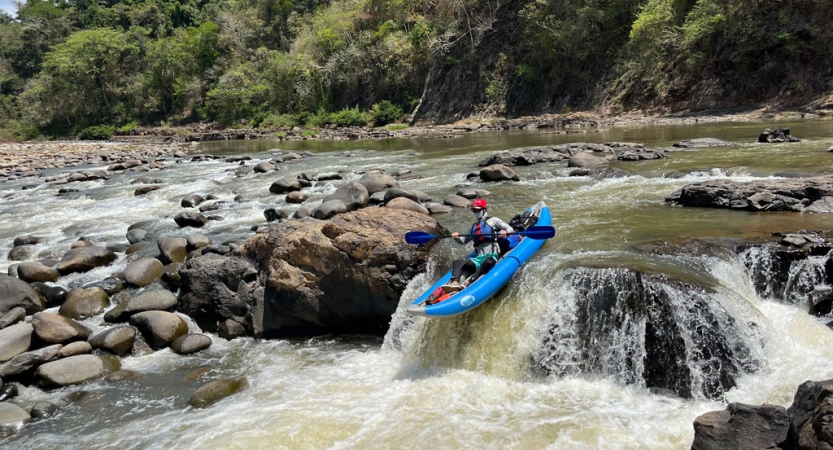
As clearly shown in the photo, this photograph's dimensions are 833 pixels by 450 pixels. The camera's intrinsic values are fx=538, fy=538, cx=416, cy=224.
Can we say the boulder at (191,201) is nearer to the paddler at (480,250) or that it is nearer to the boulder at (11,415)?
the boulder at (11,415)

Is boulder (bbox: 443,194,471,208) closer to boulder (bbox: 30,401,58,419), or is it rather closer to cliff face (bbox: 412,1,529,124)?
boulder (bbox: 30,401,58,419)

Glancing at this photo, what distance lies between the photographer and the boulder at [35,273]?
30.4 ft

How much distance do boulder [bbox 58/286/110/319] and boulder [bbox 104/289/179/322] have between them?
356 mm

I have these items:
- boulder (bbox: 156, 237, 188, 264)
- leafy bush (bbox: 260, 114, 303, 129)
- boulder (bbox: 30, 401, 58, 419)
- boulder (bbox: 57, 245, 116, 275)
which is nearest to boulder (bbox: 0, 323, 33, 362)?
→ boulder (bbox: 30, 401, 58, 419)

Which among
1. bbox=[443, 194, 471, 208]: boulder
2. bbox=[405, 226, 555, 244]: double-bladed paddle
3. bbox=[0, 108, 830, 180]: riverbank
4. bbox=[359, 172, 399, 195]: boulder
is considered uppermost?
bbox=[0, 108, 830, 180]: riverbank

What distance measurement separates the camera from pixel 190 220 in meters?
12.2

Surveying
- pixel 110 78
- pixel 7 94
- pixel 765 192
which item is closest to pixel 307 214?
pixel 765 192

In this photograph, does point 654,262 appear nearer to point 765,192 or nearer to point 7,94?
point 765,192

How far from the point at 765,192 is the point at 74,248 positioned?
12581mm

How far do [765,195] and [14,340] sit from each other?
37.1 ft

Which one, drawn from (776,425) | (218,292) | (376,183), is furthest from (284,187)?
(776,425)

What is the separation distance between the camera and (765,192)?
8906mm

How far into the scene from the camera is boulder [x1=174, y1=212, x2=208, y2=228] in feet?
40.0

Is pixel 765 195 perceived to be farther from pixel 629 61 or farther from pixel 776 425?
pixel 629 61
